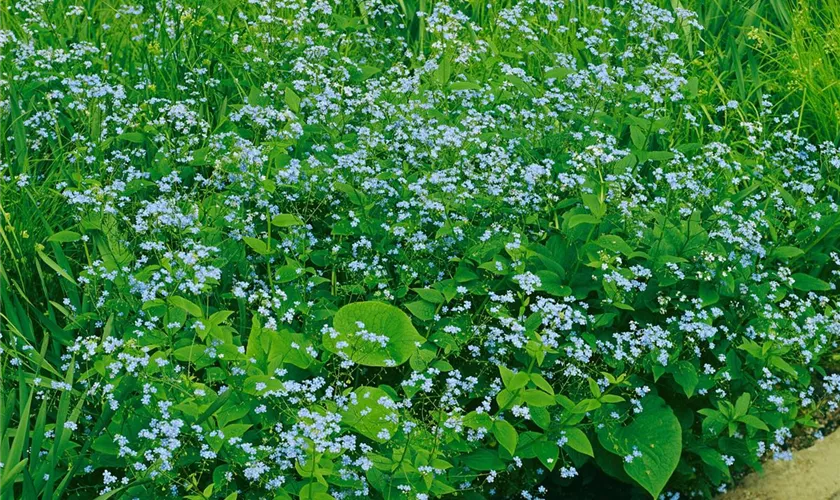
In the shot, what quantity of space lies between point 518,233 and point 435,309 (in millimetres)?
424

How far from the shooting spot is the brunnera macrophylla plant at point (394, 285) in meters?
3.02

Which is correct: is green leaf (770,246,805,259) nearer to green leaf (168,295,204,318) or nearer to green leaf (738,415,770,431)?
green leaf (738,415,770,431)

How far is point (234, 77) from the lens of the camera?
15.7ft

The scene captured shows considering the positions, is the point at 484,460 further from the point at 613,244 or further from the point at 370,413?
the point at 613,244

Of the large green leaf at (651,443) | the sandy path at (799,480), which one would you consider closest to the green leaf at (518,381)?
the large green leaf at (651,443)

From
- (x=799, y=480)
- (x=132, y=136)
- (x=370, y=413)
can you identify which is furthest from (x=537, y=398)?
(x=132, y=136)

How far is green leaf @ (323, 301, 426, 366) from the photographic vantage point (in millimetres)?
3252

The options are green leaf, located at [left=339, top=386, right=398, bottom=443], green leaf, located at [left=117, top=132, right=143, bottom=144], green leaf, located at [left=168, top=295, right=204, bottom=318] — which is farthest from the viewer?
green leaf, located at [left=117, top=132, right=143, bottom=144]

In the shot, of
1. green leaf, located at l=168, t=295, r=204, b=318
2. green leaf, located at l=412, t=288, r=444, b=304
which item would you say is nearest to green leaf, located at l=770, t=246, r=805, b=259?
green leaf, located at l=412, t=288, r=444, b=304

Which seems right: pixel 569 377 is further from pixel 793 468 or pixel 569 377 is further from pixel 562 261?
pixel 793 468

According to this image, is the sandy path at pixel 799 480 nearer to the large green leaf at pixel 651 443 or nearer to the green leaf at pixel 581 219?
the large green leaf at pixel 651 443

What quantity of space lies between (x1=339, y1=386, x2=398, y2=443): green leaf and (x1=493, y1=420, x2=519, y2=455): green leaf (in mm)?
334

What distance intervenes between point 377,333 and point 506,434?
64 centimetres

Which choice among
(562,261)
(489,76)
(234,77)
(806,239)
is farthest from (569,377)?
(234,77)
